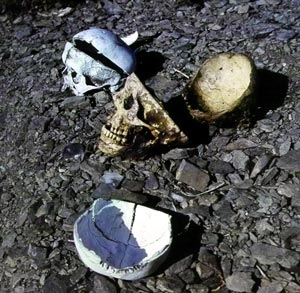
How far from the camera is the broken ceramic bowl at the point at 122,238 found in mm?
1590

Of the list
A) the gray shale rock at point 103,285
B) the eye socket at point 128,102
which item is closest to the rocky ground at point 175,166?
the gray shale rock at point 103,285

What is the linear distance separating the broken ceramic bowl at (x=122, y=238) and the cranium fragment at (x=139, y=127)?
0.66 feet

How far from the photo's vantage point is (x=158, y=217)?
67.9 inches

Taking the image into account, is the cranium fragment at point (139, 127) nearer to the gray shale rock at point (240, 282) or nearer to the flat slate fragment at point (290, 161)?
the flat slate fragment at point (290, 161)

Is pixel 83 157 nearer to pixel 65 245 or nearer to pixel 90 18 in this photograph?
pixel 65 245

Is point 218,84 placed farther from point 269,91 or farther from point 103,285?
point 103,285

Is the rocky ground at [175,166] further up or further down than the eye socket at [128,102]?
further down

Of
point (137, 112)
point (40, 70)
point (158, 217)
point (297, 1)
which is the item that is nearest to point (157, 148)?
point (137, 112)

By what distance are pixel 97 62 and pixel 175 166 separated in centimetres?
48

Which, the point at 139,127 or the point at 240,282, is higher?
the point at 139,127

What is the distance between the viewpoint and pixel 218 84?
2076 millimetres

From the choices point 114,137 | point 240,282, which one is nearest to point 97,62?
point 114,137

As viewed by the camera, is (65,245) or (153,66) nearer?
(65,245)

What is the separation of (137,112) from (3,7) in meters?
1.25
